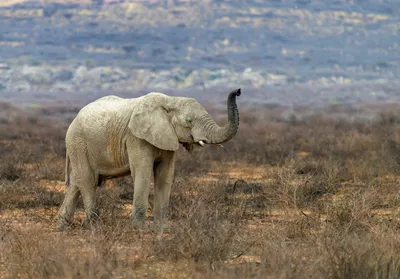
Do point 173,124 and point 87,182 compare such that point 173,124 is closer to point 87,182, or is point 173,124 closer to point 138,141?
point 138,141

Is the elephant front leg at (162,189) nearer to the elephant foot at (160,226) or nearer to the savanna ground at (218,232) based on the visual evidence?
the elephant foot at (160,226)

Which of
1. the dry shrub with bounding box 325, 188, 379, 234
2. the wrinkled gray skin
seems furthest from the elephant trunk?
the dry shrub with bounding box 325, 188, 379, 234

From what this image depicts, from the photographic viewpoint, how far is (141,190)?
35.1 ft

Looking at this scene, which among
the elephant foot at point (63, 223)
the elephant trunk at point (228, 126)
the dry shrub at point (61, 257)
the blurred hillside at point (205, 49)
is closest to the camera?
the dry shrub at point (61, 257)

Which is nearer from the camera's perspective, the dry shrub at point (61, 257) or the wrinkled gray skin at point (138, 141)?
the dry shrub at point (61, 257)

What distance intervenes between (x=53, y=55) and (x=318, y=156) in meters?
94.2

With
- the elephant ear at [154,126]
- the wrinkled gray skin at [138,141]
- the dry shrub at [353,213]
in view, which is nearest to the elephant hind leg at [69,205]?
the wrinkled gray skin at [138,141]

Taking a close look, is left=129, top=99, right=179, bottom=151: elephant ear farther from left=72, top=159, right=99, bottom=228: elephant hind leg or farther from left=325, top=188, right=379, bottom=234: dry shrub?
left=325, top=188, right=379, bottom=234: dry shrub

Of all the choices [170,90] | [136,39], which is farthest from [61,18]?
[170,90]

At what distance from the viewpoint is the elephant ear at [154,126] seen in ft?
34.9

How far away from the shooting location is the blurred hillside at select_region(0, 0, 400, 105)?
343 feet

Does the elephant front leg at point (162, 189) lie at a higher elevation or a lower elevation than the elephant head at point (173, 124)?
lower

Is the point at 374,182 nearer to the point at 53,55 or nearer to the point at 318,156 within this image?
the point at 318,156

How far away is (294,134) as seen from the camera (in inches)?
1228
